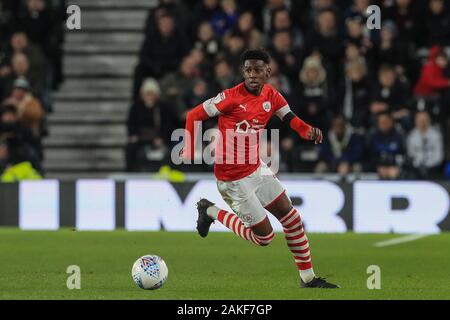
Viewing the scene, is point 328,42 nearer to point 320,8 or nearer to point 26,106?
point 320,8

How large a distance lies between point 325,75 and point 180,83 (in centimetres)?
235

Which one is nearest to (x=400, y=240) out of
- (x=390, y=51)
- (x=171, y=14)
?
(x=390, y=51)

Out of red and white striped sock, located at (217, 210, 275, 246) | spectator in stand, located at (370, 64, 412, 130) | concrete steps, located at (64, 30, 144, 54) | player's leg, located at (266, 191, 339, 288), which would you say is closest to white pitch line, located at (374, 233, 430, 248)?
spectator in stand, located at (370, 64, 412, 130)

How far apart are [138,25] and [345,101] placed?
14.7 feet

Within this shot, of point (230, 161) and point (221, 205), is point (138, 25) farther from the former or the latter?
point (230, 161)

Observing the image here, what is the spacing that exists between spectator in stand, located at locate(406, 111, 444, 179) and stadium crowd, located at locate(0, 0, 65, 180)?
5.69 m

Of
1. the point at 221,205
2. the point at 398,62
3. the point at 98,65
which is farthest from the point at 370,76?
the point at 98,65

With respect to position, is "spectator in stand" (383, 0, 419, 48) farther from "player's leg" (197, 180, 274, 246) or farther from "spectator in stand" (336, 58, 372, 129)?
"player's leg" (197, 180, 274, 246)

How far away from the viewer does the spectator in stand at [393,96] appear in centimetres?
1861

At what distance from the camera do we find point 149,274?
10531 millimetres

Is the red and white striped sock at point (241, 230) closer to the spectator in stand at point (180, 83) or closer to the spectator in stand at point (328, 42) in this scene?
the spectator in stand at point (180, 83)

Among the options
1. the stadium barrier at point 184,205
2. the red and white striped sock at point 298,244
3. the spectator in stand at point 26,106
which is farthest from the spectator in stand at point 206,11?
the red and white striped sock at point 298,244

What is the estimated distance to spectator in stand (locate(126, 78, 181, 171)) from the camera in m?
19.3

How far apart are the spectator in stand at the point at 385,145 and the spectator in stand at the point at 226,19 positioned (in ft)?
11.1
